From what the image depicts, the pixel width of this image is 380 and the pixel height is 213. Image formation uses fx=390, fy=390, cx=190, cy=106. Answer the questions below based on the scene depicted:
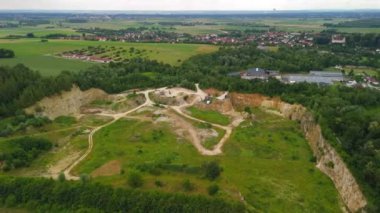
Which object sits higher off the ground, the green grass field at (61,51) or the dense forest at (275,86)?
the dense forest at (275,86)

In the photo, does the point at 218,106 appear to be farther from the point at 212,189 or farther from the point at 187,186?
the point at 212,189

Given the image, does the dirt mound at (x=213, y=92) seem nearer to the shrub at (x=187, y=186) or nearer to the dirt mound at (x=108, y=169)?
the dirt mound at (x=108, y=169)

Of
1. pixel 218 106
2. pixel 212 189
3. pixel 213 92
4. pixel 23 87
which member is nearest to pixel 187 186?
pixel 212 189

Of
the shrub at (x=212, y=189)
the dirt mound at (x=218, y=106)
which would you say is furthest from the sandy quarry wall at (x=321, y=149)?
the shrub at (x=212, y=189)

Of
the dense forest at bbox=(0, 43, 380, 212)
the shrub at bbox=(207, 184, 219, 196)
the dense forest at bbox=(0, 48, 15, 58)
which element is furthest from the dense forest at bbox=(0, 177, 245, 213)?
the dense forest at bbox=(0, 48, 15, 58)

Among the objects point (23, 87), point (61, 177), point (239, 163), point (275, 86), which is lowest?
point (239, 163)

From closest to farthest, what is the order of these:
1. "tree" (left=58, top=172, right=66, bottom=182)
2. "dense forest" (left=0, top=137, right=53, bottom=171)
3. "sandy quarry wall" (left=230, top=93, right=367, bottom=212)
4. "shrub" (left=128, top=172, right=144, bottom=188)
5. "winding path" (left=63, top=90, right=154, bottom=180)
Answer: "shrub" (left=128, top=172, right=144, bottom=188)
"sandy quarry wall" (left=230, top=93, right=367, bottom=212)
"tree" (left=58, top=172, right=66, bottom=182)
"winding path" (left=63, top=90, right=154, bottom=180)
"dense forest" (left=0, top=137, right=53, bottom=171)

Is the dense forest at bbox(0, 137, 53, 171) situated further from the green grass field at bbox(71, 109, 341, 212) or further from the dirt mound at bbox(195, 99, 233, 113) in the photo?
the dirt mound at bbox(195, 99, 233, 113)
